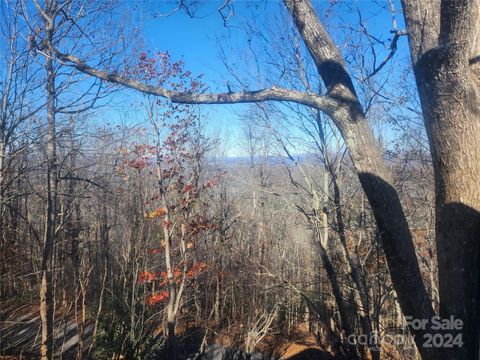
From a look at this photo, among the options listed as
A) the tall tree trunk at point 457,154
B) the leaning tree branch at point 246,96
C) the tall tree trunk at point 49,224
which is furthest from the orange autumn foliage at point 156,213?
the tall tree trunk at point 457,154

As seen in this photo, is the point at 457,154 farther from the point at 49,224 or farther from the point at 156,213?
the point at 156,213

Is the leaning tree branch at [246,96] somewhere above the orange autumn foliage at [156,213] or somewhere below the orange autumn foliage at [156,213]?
above

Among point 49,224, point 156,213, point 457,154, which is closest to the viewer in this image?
point 457,154

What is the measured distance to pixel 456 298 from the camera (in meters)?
1.72

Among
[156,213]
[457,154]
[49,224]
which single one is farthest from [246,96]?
[156,213]

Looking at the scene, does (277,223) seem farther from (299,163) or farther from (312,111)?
(312,111)

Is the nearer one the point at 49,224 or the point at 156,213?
the point at 49,224

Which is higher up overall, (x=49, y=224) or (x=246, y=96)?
(x=246, y=96)

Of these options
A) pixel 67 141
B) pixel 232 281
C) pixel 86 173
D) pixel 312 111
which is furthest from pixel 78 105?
pixel 232 281

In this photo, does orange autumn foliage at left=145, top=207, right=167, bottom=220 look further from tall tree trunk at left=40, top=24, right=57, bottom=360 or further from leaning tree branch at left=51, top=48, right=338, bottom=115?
leaning tree branch at left=51, top=48, right=338, bottom=115

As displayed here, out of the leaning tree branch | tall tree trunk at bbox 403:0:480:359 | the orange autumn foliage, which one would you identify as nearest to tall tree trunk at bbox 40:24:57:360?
the orange autumn foliage

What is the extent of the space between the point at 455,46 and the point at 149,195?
8393 millimetres

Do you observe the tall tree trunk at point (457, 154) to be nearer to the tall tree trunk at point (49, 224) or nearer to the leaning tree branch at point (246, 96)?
the leaning tree branch at point (246, 96)

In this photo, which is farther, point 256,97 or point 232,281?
point 232,281
